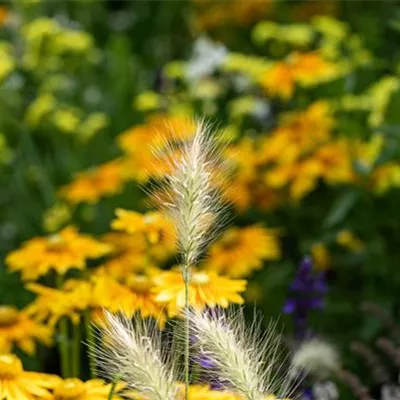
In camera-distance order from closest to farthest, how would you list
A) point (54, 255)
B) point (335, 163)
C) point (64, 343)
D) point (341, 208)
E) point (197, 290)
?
point (197, 290), point (64, 343), point (54, 255), point (341, 208), point (335, 163)

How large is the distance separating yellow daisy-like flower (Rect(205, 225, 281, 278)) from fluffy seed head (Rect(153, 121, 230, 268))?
Result: 1039 mm

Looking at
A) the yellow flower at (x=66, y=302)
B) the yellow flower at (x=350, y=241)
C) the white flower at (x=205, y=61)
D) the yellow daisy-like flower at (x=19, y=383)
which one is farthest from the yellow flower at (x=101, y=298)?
the white flower at (x=205, y=61)

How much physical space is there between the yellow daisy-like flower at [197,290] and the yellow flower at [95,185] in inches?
42.3

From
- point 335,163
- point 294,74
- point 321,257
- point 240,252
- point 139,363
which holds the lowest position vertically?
point 139,363

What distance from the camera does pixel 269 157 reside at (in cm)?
285

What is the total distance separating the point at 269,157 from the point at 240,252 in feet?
1.27

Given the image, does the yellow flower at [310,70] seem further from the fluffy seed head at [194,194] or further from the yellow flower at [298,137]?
the fluffy seed head at [194,194]

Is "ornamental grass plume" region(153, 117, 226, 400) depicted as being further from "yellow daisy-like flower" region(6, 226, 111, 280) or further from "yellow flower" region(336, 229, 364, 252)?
"yellow flower" region(336, 229, 364, 252)

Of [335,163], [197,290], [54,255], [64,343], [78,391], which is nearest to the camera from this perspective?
[78,391]

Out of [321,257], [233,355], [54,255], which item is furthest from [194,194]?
[321,257]

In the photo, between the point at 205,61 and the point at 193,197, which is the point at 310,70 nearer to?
the point at 205,61

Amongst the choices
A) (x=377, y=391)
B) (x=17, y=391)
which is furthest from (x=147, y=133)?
(x=17, y=391)

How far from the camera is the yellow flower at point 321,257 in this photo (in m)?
2.86

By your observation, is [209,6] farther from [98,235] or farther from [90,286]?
[90,286]
